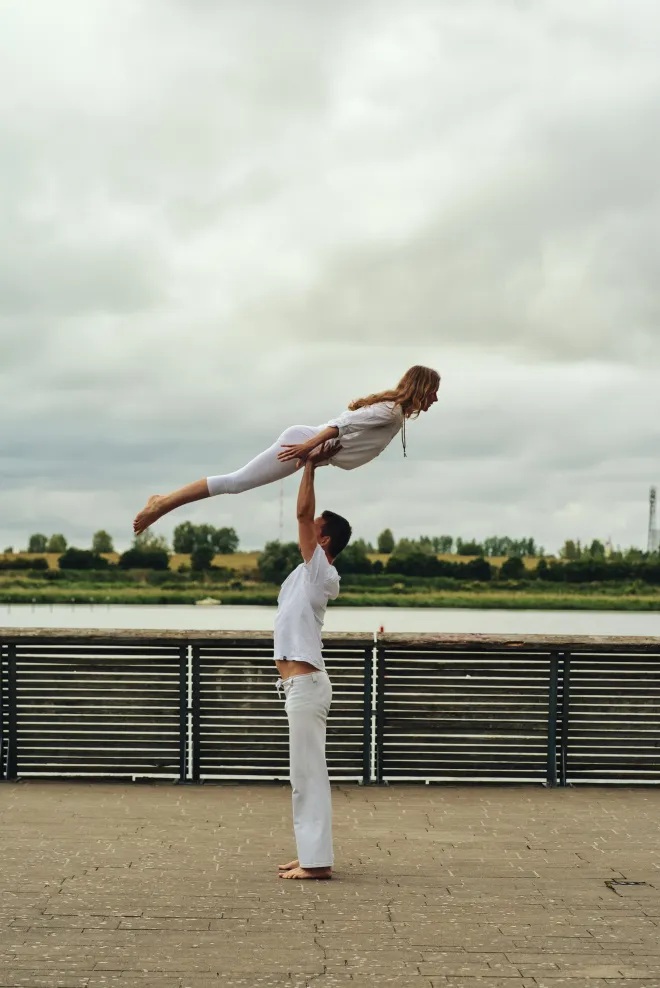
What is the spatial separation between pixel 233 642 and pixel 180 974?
4.69 metres

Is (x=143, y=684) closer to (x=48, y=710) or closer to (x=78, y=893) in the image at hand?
(x=48, y=710)

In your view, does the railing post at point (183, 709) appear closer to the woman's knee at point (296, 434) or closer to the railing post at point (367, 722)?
the railing post at point (367, 722)

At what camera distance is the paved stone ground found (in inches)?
194

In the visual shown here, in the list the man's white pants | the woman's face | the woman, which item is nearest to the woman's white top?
the woman

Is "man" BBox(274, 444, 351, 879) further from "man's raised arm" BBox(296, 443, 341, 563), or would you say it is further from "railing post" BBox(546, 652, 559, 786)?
"railing post" BBox(546, 652, 559, 786)

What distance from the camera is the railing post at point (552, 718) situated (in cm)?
952

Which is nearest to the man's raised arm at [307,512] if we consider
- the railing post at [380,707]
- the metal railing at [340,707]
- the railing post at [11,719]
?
the metal railing at [340,707]

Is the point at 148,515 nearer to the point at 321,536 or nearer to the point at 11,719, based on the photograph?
the point at 321,536

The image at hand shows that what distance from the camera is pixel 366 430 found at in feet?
19.6

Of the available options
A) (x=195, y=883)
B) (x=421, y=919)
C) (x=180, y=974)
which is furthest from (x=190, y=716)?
(x=180, y=974)

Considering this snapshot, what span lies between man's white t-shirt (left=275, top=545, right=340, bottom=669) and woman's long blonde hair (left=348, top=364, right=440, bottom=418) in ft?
3.13

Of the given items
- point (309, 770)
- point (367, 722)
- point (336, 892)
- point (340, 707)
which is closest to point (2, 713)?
point (340, 707)

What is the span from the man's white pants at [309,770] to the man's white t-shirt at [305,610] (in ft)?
0.45

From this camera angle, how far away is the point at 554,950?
17.3 feet
